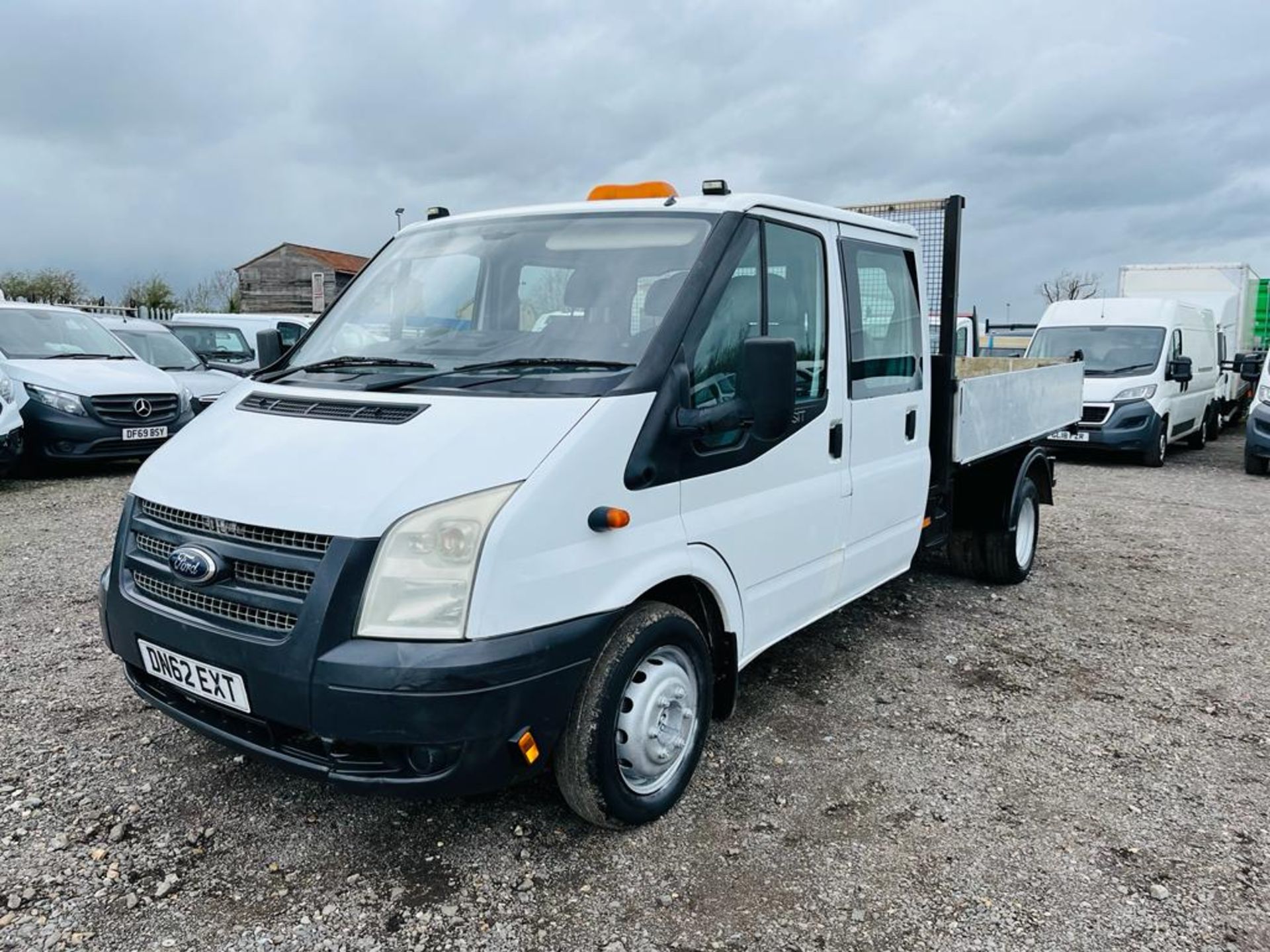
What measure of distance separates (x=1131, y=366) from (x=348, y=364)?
38.9 feet

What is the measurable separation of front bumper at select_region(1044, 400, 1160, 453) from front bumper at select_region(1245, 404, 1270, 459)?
3.35ft

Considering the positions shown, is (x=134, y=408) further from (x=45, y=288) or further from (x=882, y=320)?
(x=45, y=288)

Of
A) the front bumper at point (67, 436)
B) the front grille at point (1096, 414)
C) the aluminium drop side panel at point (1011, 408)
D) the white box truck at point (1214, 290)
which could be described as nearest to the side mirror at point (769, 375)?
the aluminium drop side panel at point (1011, 408)

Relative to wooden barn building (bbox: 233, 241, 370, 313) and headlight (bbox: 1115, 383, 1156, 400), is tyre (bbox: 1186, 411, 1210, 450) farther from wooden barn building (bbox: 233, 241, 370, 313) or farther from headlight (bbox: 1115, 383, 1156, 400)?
wooden barn building (bbox: 233, 241, 370, 313)

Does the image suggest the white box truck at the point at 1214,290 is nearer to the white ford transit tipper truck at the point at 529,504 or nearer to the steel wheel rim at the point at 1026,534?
the steel wheel rim at the point at 1026,534

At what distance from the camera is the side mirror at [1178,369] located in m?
12.2

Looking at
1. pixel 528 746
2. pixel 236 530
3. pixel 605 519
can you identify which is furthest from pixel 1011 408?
pixel 236 530

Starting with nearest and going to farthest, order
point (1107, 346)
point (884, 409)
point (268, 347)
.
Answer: point (884, 409)
point (268, 347)
point (1107, 346)

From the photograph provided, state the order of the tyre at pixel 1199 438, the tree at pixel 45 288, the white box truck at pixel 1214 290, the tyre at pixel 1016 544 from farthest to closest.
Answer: the tree at pixel 45 288, the white box truck at pixel 1214 290, the tyre at pixel 1199 438, the tyre at pixel 1016 544

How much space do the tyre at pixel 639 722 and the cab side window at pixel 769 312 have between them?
0.80 m

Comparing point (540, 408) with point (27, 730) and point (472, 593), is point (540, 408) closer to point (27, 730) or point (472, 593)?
point (472, 593)

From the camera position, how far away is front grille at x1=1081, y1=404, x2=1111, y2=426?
39.9 feet

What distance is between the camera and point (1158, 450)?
12.1 meters

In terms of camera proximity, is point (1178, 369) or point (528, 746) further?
point (1178, 369)
